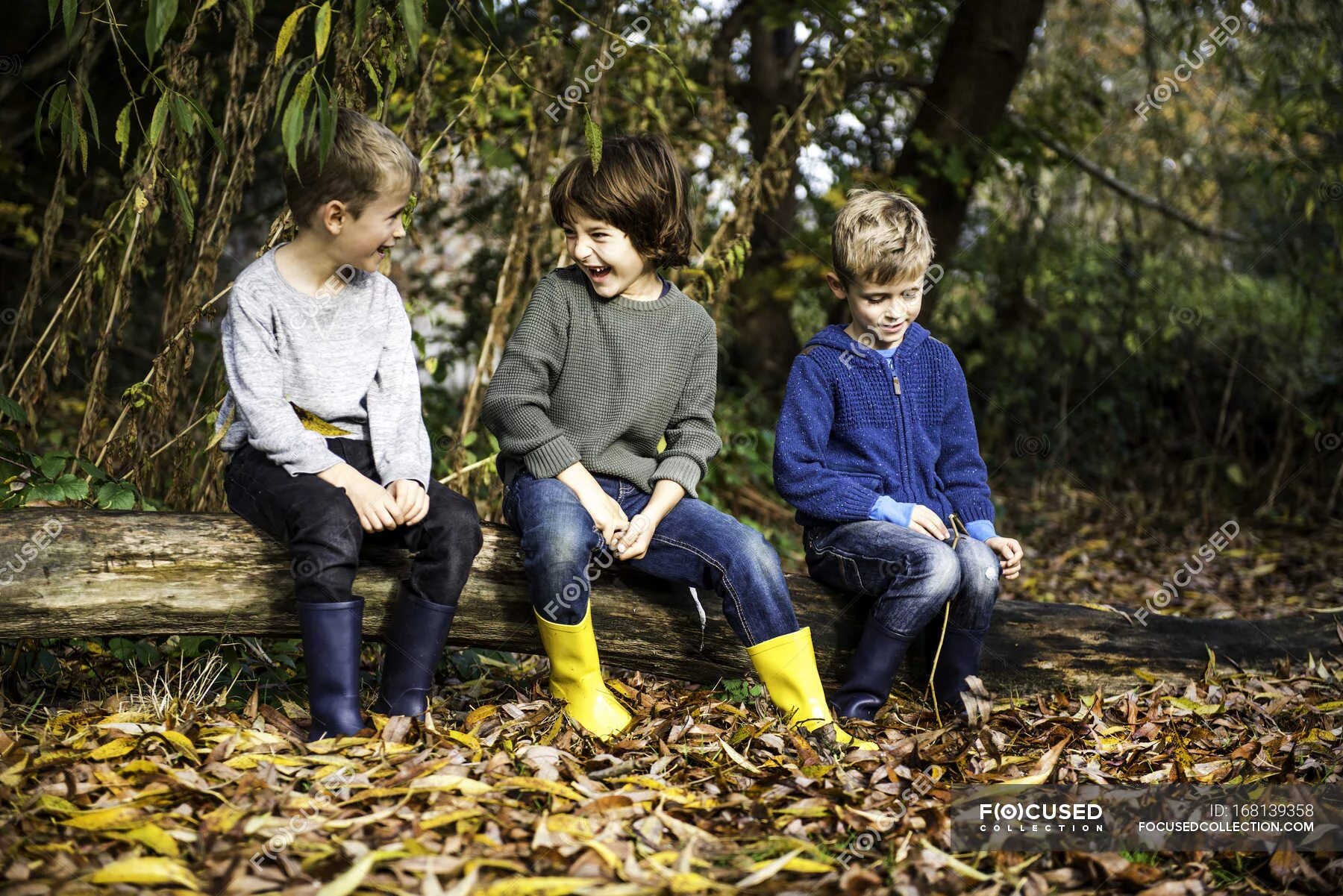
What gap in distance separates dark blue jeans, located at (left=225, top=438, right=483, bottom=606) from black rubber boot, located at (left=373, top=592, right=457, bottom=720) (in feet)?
0.09

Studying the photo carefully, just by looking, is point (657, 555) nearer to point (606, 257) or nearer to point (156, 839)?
point (606, 257)

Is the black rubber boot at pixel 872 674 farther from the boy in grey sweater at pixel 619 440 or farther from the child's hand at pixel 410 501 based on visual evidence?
Answer: the child's hand at pixel 410 501

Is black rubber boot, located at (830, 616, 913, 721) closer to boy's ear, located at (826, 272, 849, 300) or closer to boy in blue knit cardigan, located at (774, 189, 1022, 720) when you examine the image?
boy in blue knit cardigan, located at (774, 189, 1022, 720)

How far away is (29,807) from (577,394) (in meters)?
1.38

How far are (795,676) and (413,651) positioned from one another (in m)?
0.86

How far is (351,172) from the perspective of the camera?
7.76 feet

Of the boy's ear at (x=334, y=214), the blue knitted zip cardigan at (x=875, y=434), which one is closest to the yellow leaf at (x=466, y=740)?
the blue knitted zip cardigan at (x=875, y=434)

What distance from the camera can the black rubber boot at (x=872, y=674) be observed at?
2672mm

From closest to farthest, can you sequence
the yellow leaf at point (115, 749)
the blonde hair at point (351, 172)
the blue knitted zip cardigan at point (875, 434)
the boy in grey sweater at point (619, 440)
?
the yellow leaf at point (115, 749) < the blonde hair at point (351, 172) < the boy in grey sweater at point (619, 440) < the blue knitted zip cardigan at point (875, 434)

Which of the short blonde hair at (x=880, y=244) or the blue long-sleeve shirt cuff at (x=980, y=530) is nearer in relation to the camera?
the short blonde hair at (x=880, y=244)

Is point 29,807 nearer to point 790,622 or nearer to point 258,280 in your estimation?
point 258,280

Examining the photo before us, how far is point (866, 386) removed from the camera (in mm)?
2896

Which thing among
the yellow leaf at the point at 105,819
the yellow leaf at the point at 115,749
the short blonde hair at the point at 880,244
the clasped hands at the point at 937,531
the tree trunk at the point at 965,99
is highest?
the tree trunk at the point at 965,99

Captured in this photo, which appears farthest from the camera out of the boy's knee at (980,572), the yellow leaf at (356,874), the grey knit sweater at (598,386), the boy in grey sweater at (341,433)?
the boy's knee at (980,572)
